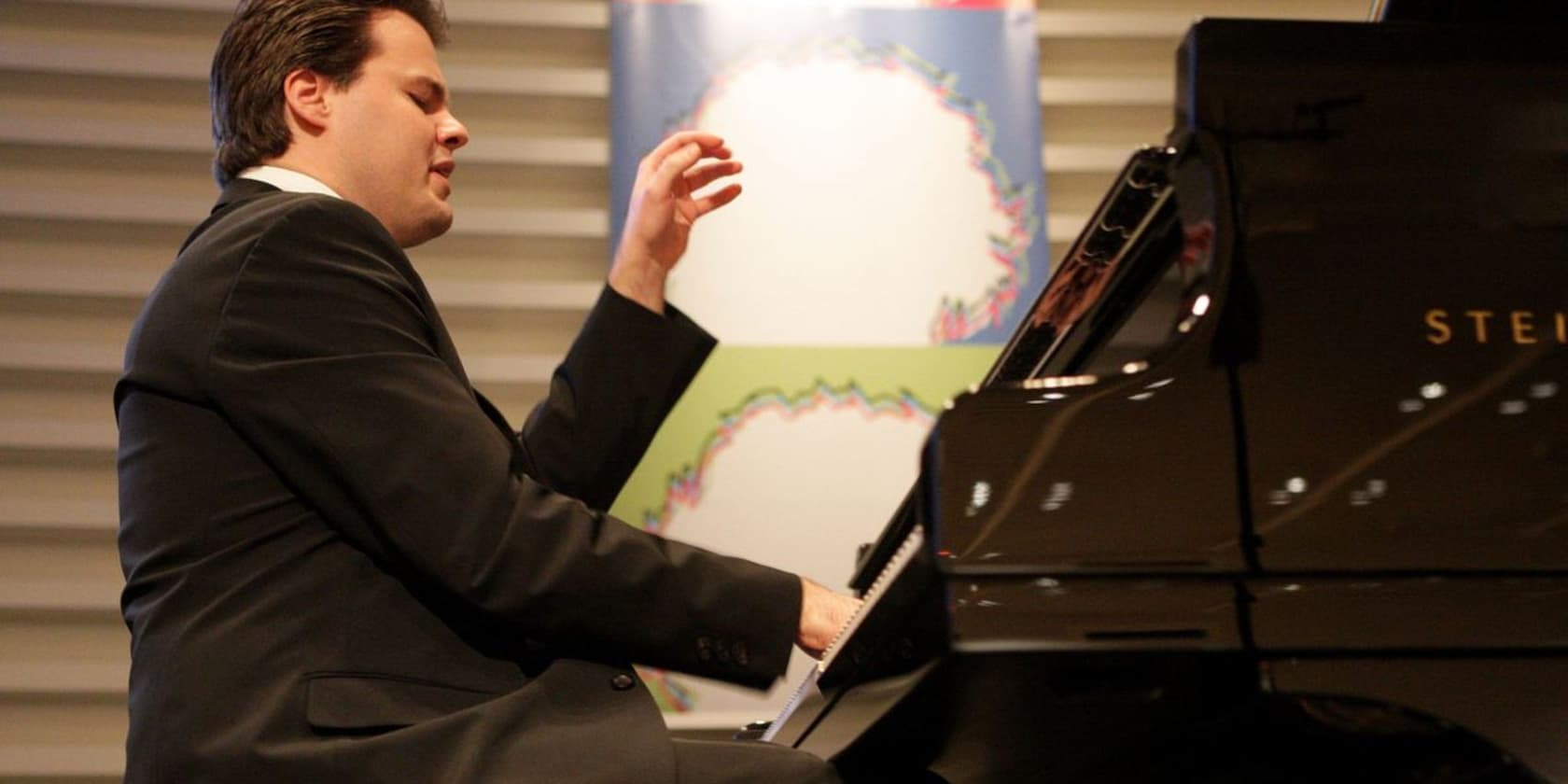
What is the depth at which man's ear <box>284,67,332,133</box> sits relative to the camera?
1.95 metres

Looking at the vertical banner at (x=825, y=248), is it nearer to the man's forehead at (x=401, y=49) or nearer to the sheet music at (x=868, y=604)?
the man's forehead at (x=401, y=49)

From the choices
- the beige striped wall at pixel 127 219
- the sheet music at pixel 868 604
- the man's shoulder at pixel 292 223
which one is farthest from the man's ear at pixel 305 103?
the beige striped wall at pixel 127 219

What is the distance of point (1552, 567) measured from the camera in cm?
130

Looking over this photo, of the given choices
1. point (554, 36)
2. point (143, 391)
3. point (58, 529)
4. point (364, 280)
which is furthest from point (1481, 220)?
point (58, 529)

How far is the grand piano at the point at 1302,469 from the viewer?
4.08ft

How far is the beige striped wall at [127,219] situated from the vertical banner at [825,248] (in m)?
0.26

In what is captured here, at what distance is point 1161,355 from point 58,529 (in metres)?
3.16

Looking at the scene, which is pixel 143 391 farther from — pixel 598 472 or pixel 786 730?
pixel 786 730

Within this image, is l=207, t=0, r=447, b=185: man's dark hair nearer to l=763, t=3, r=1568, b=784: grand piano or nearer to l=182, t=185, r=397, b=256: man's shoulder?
l=182, t=185, r=397, b=256: man's shoulder

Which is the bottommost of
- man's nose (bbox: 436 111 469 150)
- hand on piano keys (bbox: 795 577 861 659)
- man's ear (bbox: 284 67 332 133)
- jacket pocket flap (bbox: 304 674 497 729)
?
hand on piano keys (bbox: 795 577 861 659)

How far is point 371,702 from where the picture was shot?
1.46m

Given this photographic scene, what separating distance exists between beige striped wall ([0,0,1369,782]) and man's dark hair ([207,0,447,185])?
178 cm

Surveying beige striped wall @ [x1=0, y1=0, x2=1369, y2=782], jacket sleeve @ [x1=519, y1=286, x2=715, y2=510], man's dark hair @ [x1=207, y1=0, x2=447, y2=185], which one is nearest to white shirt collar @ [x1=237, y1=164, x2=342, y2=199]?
man's dark hair @ [x1=207, y1=0, x2=447, y2=185]

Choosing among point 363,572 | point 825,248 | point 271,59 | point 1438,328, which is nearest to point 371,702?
point 363,572
